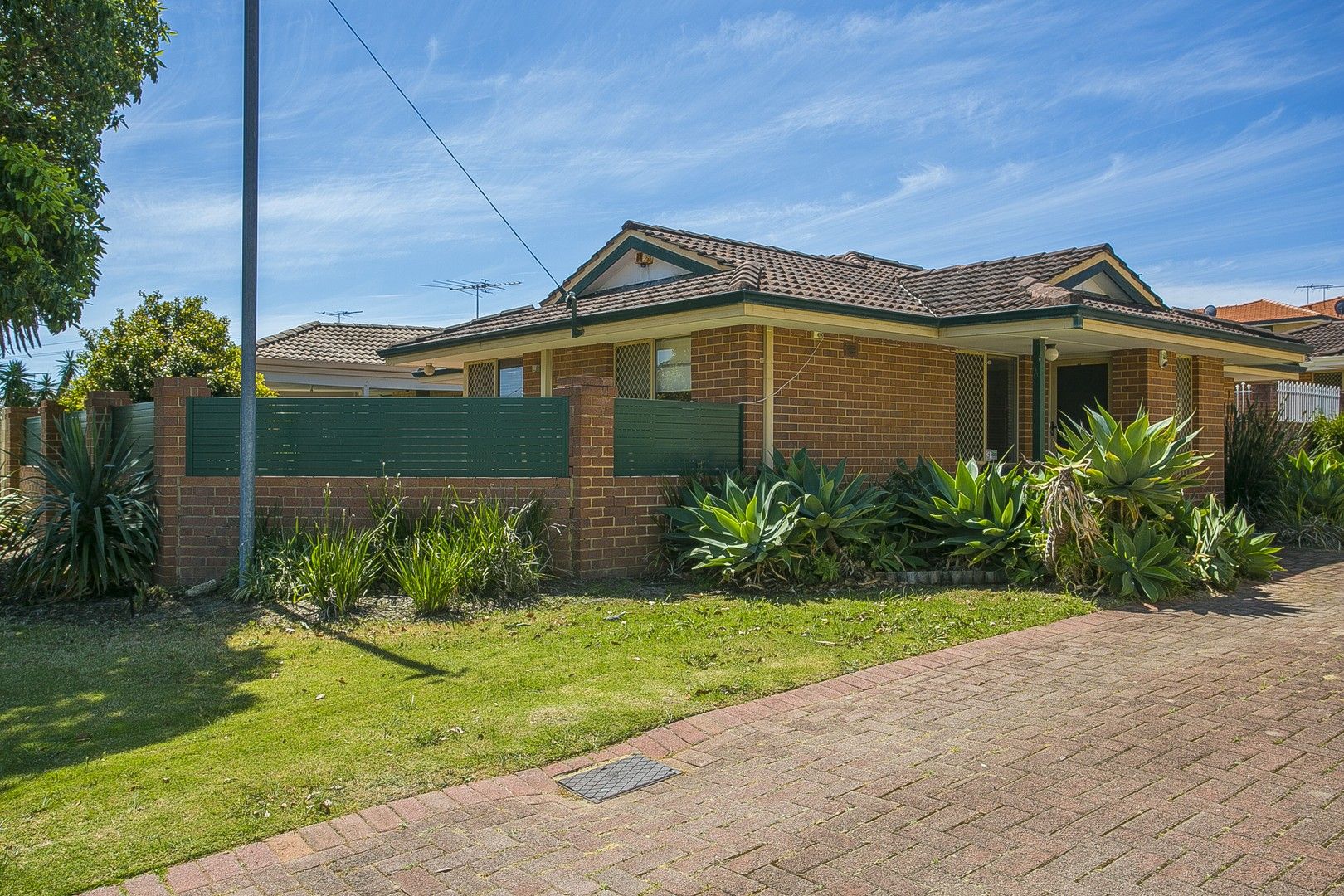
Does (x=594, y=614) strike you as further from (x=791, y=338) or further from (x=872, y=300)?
(x=872, y=300)

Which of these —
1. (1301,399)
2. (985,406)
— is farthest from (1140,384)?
(1301,399)

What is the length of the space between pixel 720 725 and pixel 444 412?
582 centimetres

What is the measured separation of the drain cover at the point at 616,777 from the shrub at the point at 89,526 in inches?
273

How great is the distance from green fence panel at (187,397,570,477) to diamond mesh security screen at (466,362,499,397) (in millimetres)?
6965

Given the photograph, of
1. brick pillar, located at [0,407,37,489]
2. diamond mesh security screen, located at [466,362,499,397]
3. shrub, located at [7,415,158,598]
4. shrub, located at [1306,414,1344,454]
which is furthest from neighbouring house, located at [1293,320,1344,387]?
brick pillar, located at [0,407,37,489]

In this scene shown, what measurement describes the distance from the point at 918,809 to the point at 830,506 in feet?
19.0

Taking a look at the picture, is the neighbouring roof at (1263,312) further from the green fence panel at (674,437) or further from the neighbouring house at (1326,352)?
the green fence panel at (674,437)

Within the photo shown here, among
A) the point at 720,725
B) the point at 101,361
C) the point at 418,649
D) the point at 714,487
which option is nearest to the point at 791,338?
the point at 714,487

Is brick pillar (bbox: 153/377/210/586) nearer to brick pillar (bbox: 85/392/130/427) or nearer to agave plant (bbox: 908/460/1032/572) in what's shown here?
brick pillar (bbox: 85/392/130/427)

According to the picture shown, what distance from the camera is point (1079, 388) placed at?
612 inches

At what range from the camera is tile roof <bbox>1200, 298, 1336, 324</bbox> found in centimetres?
3844

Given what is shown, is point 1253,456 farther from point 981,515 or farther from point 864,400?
point 981,515

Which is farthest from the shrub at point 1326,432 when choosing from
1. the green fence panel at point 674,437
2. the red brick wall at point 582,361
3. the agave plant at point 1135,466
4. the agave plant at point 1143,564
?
the red brick wall at point 582,361

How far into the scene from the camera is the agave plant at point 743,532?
32.1 feet
